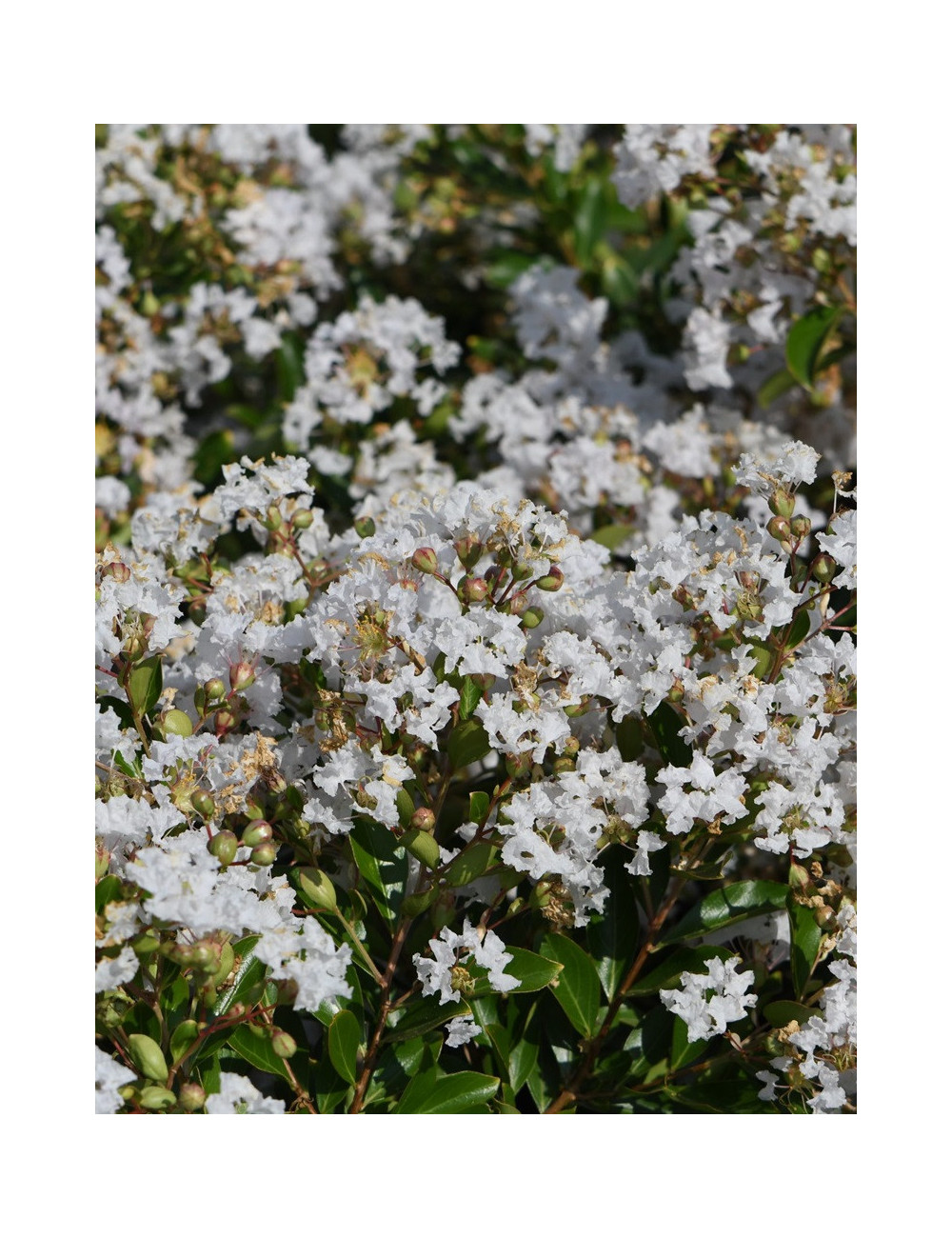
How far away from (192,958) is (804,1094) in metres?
0.83

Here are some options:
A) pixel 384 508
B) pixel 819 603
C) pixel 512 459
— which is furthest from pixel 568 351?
pixel 819 603

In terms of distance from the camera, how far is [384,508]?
2148mm

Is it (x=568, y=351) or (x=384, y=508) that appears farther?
(x=568, y=351)

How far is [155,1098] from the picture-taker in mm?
1398

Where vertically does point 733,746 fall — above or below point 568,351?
below

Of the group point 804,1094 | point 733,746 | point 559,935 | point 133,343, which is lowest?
point 804,1094

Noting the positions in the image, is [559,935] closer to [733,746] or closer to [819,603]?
[733,746]

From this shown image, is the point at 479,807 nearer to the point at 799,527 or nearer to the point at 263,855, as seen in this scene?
the point at 263,855

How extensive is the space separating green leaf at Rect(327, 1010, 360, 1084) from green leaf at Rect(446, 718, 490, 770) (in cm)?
35

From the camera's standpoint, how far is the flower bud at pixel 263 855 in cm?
149

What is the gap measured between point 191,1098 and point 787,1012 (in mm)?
784

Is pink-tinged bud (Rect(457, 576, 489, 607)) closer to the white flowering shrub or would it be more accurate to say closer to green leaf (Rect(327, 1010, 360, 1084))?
the white flowering shrub

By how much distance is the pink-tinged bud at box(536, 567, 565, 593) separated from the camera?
163 centimetres

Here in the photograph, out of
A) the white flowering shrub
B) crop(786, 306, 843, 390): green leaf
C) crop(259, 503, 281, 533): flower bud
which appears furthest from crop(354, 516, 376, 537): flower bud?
crop(786, 306, 843, 390): green leaf
